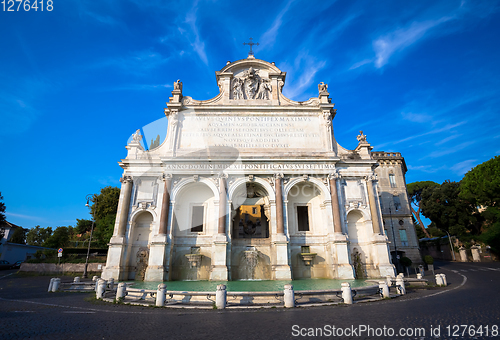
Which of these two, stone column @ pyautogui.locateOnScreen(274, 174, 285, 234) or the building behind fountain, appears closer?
the building behind fountain

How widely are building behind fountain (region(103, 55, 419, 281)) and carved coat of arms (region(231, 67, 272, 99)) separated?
113 millimetres

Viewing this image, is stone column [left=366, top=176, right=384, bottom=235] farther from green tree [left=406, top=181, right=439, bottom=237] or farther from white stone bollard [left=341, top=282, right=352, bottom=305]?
green tree [left=406, top=181, right=439, bottom=237]

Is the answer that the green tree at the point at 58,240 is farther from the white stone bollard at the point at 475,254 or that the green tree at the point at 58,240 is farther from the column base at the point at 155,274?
the white stone bollard at the point at 475,254

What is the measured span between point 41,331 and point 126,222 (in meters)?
15.8

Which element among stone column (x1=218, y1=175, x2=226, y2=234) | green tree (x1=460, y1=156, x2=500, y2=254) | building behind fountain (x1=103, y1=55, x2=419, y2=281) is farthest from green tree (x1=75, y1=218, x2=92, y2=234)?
green tree (x1=460, y1=156, x2=500, y2=254)

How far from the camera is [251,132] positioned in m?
24.1

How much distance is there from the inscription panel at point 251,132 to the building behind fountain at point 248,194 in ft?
0.30

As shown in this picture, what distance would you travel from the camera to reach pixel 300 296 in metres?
10.5

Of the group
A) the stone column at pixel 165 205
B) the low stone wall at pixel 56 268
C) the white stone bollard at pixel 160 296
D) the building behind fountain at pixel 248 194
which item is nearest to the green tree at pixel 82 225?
the low stone wall at pixel 56 268

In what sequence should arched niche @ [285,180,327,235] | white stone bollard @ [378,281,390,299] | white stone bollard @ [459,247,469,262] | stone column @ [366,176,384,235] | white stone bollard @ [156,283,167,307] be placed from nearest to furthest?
white stone bollard @ [156,283,167,307] → white stone bollard @ [378,281,390,299] → stone column @ [366,176,384,235] → arched niche @ [285,180,327,235] → white stone bollard @ [459,247,469,262]

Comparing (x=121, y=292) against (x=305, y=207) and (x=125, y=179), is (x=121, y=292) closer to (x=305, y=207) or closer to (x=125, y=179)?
(x=125, y=179)

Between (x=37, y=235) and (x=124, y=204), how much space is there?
69.5 meters

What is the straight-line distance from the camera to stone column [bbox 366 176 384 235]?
21.6 m

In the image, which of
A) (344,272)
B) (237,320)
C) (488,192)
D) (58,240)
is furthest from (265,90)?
(58,240)
